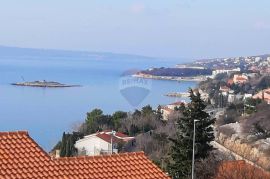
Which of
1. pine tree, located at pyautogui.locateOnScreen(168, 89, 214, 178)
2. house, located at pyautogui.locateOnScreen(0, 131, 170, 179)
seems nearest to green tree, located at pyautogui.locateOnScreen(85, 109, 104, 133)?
pine tree, located at pyautogui.locateOnScreen(168, 89, 214, 178)

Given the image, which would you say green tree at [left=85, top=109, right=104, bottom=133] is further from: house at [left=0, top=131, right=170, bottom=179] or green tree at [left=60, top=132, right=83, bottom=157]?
house at [left=0, top=131, right=170, bottom=179]

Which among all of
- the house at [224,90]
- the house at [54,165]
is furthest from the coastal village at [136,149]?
the house at [224,90]

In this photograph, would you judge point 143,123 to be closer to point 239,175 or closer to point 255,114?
point 255,114

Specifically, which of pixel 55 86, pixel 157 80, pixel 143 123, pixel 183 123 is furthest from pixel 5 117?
pixel 157 80

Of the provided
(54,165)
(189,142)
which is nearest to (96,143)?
(189,142)

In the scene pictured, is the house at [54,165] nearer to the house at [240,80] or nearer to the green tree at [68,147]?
the green tree at [68,147]

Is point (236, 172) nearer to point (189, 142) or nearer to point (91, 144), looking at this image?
point (189, 142)
